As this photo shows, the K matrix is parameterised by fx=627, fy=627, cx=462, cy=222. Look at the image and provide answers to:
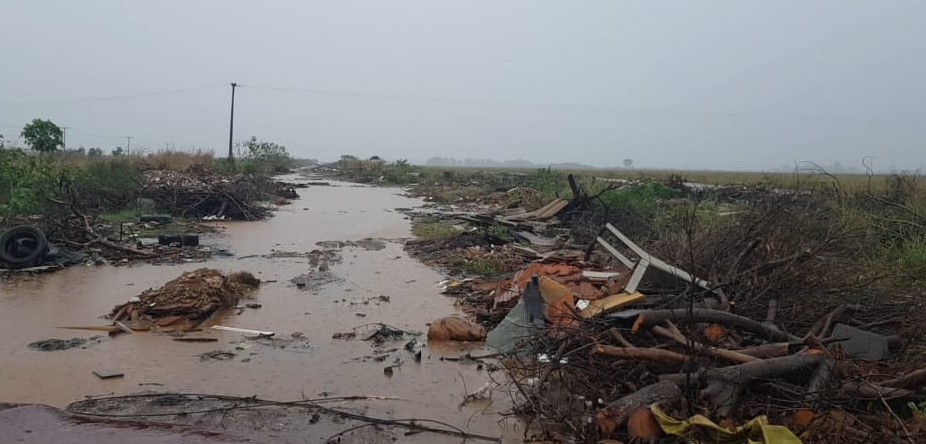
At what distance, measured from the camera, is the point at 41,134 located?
25906 mm

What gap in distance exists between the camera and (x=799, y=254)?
16.4 feet

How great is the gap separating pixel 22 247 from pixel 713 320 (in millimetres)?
9309

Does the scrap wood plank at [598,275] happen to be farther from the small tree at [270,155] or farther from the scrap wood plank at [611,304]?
the small tree at [270,155]

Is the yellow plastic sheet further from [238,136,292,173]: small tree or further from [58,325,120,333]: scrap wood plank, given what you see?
[238,136,292,173]: small tree

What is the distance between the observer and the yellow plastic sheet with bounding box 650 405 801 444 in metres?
2.98

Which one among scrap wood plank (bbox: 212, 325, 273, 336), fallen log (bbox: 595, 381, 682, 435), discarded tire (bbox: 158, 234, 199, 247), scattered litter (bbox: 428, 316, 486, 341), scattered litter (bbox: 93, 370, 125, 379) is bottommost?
scattered litter (bbox: 93, 370, 125, 379)

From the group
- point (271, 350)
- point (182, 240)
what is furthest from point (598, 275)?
point (182, 240)

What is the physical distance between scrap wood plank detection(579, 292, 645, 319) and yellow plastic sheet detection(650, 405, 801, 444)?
1339 millimetres

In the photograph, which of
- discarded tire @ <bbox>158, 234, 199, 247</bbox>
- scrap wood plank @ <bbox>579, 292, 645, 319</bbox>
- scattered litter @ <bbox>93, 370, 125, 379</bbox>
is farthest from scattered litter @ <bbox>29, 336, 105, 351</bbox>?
discarded tire @ <bbox>158, 234, 199, 247</bbox>

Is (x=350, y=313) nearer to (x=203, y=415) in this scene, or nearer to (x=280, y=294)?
(x=280, y=294)

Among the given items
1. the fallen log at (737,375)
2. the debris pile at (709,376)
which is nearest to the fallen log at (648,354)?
the debris pile at (709,376)

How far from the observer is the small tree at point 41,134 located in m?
25.8

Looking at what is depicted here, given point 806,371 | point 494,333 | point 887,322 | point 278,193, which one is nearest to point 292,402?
point 494,333

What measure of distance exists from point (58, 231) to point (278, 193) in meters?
13.5
